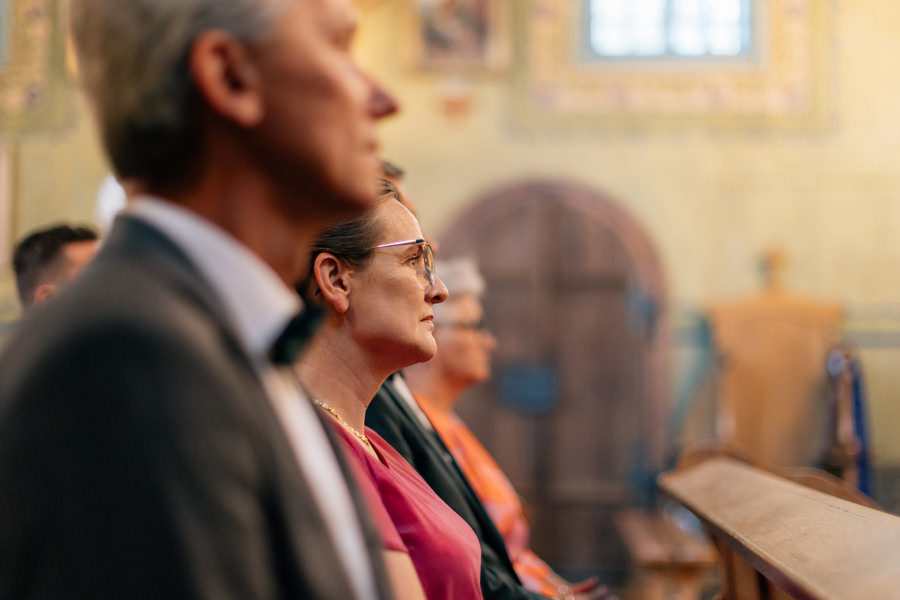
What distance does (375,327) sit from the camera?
2.10 metres

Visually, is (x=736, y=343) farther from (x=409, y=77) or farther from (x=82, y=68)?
(x=82, y=68)

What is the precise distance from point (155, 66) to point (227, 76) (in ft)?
0.25

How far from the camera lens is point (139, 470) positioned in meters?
0.84

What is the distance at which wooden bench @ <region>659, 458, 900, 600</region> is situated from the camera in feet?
4.59

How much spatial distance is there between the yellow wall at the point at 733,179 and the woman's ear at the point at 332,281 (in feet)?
22.6

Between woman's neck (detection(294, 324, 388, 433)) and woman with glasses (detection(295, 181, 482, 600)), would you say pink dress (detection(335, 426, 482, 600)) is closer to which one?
woman with glasses (detection(295, 181, 482, 600))

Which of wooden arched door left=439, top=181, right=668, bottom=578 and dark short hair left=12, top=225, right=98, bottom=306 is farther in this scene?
wooden arched door left=439, top=181, right=668, bottom=578

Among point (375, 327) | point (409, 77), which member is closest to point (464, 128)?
point (409, 77)

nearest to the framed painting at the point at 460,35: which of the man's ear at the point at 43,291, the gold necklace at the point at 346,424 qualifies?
the man's ear at the point at 43,291

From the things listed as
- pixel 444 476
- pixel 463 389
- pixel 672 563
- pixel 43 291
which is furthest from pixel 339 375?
pixel 672 563

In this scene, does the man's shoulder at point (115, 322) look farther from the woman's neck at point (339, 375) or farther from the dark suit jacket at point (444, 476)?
the dark suit jacket at point (444, 476)

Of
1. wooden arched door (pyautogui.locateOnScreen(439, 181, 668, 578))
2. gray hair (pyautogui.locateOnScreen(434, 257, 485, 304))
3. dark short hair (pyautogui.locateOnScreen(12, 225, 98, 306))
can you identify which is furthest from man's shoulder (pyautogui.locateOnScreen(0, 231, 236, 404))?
wooden arched door (pyautogui.locateOnScreen(439, 181, 668, 578))

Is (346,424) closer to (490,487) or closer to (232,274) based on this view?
(232,274)

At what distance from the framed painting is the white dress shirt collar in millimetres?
8358
